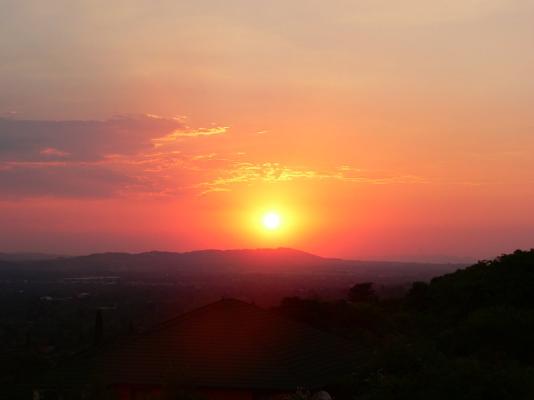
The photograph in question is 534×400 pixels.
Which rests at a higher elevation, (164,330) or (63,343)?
(164,330)

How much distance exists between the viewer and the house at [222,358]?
63.2 ft

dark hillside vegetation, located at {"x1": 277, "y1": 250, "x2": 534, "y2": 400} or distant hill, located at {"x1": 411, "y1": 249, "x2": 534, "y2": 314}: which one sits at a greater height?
distant hill, located at {"x1": 411, "y1": 249, "x2": 534, "y2": 314}

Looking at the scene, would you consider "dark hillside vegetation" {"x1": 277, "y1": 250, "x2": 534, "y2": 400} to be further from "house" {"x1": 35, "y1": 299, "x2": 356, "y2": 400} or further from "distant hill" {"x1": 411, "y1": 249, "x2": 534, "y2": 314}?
"house" {"x1": 35, "y1": 299, "x2": 356, "y2": 400}

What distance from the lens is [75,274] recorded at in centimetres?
17838

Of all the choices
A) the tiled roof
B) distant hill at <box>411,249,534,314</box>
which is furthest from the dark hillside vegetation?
the tiled roof

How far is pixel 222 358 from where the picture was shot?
20.6m

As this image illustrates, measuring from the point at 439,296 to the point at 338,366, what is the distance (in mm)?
12004

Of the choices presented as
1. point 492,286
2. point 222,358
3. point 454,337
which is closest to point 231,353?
point 222,358

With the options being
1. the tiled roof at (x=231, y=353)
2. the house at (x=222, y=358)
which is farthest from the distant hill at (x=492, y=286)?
the house at (x=222, y=358)

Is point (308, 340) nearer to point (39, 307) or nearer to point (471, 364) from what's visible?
point (471, 364)

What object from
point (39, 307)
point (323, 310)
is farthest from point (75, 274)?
point (323, 310)

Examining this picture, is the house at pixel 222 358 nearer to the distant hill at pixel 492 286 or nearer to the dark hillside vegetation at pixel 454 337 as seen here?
the dark hillside vegetation at pixel 454 337

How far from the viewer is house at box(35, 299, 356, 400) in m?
19.3

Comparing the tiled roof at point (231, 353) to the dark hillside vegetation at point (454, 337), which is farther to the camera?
the tiled roof at point (231, 353)
